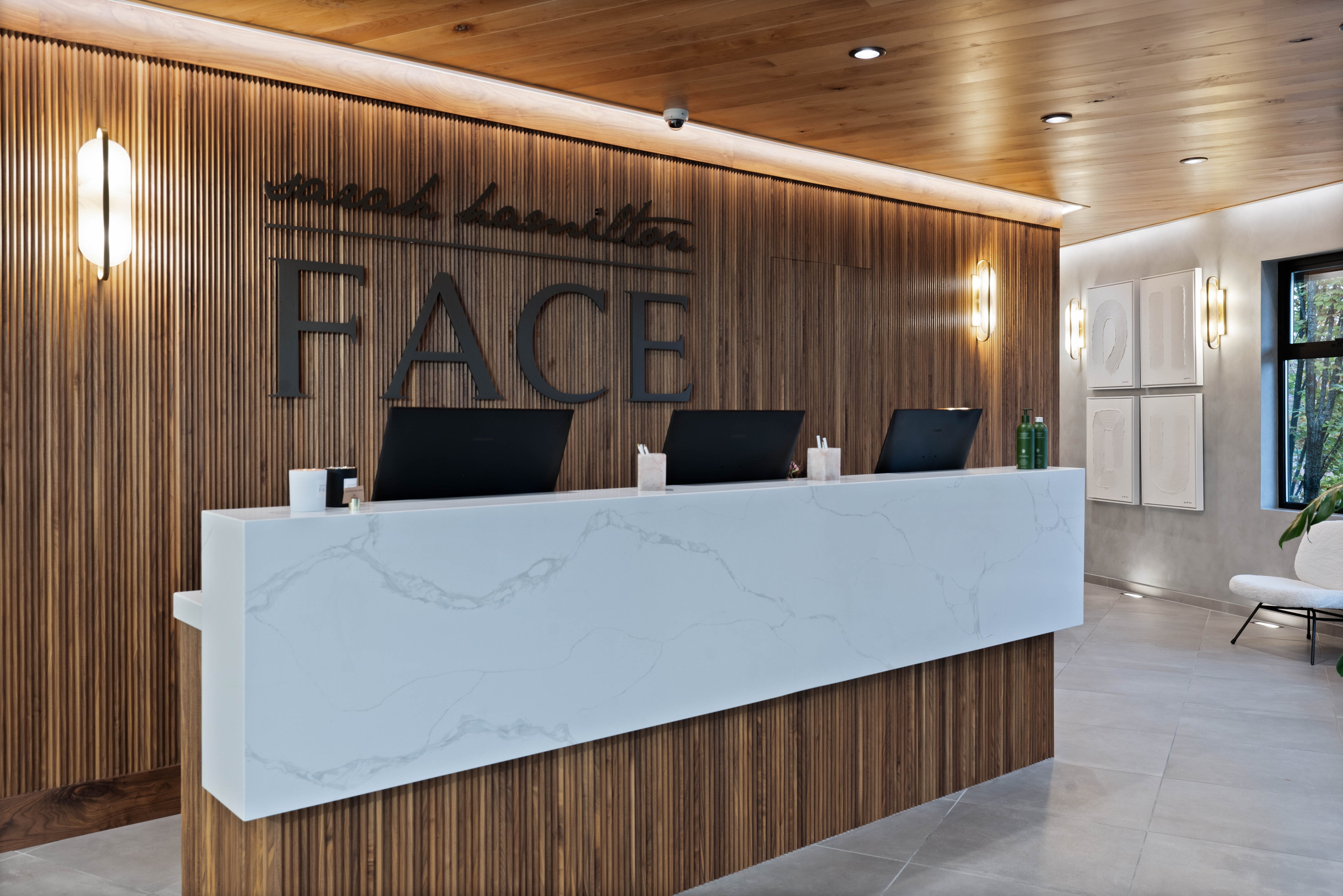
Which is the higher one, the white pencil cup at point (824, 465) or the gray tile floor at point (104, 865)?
the white pencil cup at point (824, 465)

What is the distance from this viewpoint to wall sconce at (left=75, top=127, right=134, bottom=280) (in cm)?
336

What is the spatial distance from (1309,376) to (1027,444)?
403cm

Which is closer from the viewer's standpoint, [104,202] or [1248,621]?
[104,202]

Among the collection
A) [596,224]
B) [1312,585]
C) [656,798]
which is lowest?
[656,798]

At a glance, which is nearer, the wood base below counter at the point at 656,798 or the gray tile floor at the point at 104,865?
the wood base below counter at the point at 656,798

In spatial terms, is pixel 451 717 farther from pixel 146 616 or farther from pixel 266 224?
pixel 266 224

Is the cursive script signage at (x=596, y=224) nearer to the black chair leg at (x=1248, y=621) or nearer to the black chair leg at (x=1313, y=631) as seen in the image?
the black chair leg at (x=1248, y=621)

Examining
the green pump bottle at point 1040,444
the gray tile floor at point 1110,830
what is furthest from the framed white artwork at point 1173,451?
the green pump bottle at point 1040,444

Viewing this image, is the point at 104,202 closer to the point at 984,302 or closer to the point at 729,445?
the point at 729,445

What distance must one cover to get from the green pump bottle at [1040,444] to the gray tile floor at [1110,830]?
129 cm

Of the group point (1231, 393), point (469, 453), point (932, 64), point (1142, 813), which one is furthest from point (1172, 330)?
point (469, 453)

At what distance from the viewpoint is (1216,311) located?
22.9 feet

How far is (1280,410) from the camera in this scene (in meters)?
6.73

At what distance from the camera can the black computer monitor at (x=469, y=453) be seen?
2477mm
